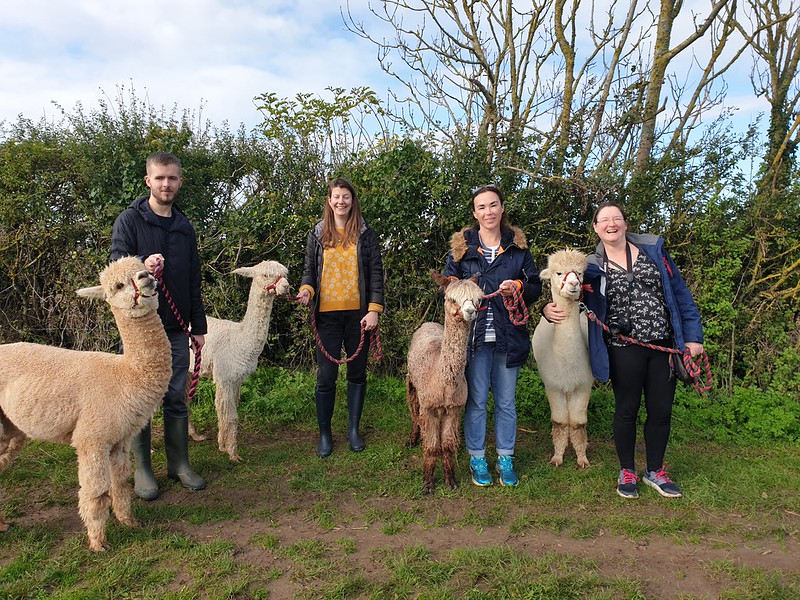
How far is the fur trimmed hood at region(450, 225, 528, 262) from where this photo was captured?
368cm

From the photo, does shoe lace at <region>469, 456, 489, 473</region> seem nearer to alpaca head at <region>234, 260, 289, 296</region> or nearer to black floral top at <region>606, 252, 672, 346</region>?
black floral top at <region>606, 252, 672, 346</region>

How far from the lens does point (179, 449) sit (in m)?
3.84

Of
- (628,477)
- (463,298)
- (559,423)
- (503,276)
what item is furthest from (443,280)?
(628,477)

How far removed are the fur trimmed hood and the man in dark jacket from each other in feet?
6.04

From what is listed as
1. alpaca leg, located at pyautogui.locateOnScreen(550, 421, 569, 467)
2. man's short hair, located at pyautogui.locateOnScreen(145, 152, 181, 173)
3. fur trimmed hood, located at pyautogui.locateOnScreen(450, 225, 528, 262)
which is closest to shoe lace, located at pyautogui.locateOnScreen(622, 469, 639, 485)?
alpaca leg, located at pyautogui.locateOnScreen(550, 421, 569, 467)

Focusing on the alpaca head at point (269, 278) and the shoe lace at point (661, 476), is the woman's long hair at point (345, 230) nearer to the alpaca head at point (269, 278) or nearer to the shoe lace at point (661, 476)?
the alpaca head at point (269, 278)

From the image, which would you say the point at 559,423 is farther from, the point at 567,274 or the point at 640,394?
the point at 567,274

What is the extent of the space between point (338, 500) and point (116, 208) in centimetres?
425

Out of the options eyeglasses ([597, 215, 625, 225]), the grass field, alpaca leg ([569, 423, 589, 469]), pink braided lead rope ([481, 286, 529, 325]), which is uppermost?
eyeglasses ([597, 215, 625, 225])

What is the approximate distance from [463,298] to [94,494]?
2374mm

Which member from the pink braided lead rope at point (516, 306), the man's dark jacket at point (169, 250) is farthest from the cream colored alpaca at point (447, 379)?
the man's dark jacket at point (169, 250)

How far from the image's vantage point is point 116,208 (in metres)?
5.86

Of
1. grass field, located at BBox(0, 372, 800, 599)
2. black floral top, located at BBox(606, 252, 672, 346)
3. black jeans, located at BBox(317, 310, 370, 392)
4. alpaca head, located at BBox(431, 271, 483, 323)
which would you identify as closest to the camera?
grass field, located at BBox(0, 372, 800, 599)

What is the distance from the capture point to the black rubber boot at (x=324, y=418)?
438 cm
